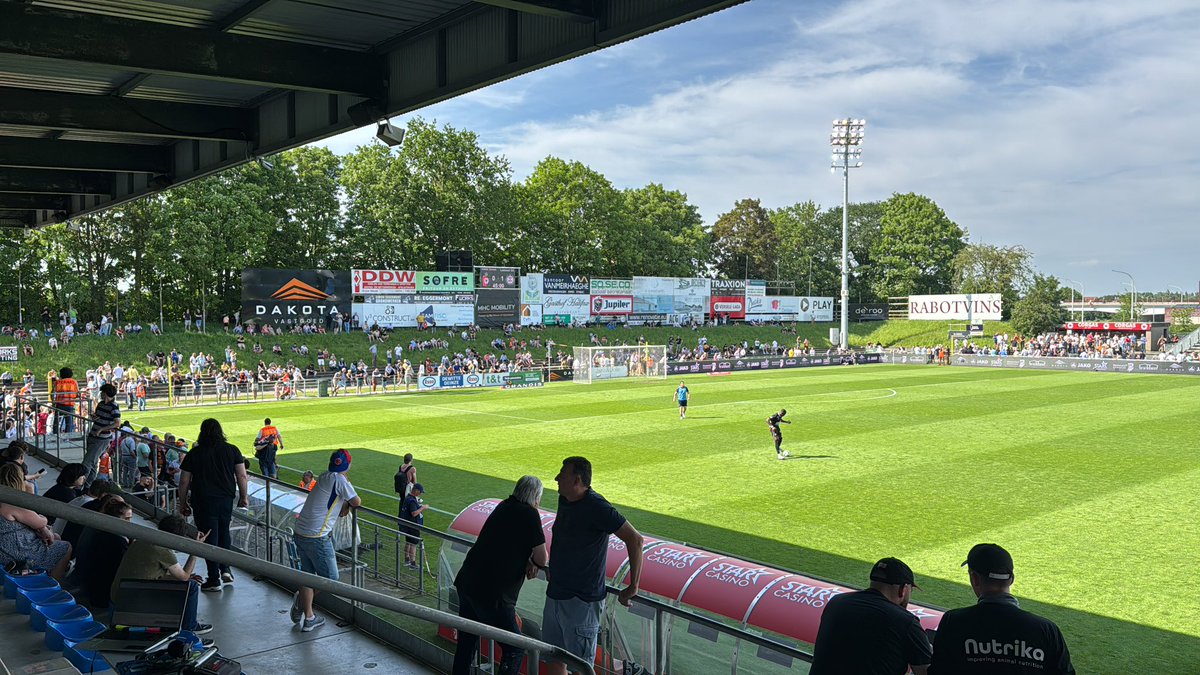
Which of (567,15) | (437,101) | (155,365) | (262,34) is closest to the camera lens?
(567,15)

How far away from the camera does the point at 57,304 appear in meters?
57.7

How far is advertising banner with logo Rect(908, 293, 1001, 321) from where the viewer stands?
274ft

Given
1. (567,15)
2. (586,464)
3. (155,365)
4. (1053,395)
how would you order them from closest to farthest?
(586,464), (567,15), (1053,395), (155,365)

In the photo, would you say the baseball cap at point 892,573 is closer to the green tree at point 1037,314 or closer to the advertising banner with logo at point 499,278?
the advertising banner with logo at point 499,278

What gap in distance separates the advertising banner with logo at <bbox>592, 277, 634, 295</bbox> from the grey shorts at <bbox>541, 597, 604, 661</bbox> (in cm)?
6413

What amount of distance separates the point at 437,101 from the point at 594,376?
41130 mm

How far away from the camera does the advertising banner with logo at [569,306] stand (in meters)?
66.6

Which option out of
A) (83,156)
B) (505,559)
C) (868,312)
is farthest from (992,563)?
(868,312)

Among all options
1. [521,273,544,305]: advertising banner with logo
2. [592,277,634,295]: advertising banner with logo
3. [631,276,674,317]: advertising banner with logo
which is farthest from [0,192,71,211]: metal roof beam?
[631,276,674,317]: advertising banner with logo

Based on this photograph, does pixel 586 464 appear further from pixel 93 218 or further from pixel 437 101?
pixel 93 218

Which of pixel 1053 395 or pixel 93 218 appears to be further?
pixel 93 218

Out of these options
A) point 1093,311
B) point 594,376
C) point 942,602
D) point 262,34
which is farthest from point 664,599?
point 1093,311

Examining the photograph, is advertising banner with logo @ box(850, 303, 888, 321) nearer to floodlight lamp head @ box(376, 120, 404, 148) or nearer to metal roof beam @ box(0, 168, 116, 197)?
metal roof beam @ box(0, 168, 116, 197)

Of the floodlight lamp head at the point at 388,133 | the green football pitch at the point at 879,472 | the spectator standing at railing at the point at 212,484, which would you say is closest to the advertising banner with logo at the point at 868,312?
the green football pitch at the point at 879,472
